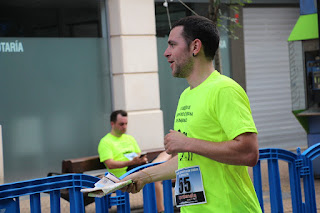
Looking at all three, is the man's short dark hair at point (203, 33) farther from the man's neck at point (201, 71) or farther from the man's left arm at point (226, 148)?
the man's left arm at point (226, 148)

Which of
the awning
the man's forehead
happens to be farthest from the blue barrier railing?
the awning

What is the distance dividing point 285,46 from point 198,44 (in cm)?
1206

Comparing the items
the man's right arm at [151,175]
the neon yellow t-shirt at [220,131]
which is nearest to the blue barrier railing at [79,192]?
the man's right arm at [151,175]

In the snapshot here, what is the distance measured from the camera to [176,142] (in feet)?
9.81

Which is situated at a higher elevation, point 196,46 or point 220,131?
point 196,46

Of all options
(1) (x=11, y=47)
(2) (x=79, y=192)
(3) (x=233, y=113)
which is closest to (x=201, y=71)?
(3) (x=233, y=113)

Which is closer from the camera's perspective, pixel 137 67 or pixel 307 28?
pixel 307 28

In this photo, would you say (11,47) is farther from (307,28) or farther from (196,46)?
(196,46)

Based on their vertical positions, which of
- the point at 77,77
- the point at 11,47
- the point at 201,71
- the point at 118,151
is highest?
the point at 11,47

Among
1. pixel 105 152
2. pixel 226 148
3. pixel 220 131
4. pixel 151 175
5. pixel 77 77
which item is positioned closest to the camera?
pixel 226 148

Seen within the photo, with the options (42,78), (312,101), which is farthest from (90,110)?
(312,101)

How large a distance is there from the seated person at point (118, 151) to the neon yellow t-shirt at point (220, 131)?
5.51 m

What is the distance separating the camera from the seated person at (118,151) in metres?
8.62

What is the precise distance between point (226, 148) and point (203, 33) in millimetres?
568
